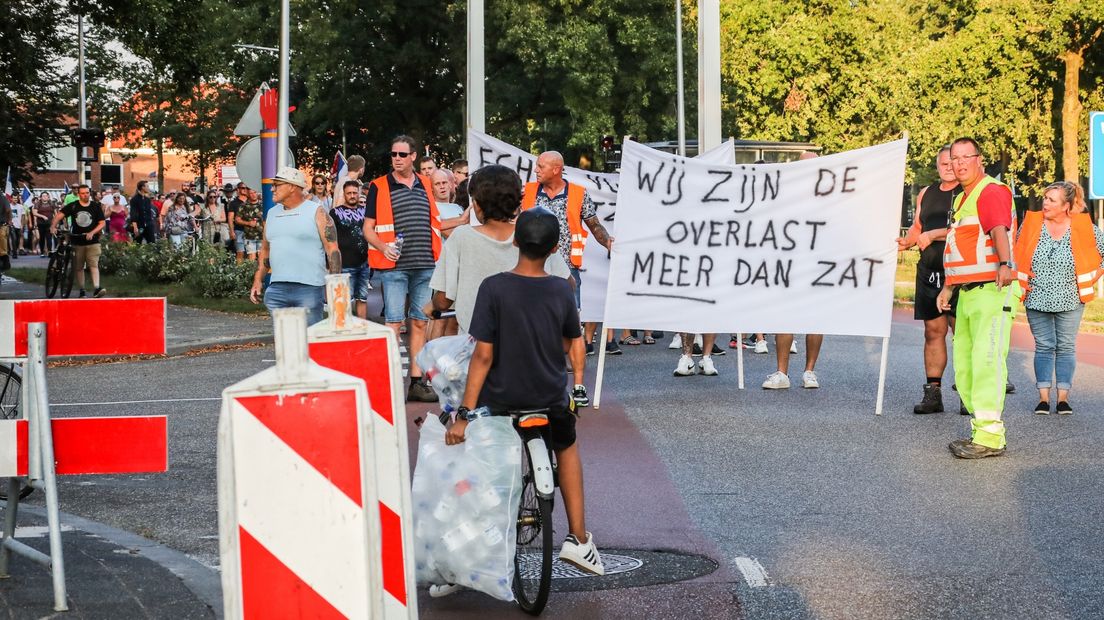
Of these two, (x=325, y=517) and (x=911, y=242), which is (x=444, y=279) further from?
(x=911, y=242)

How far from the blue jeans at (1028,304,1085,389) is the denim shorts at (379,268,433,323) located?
4550mm

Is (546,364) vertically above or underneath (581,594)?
above

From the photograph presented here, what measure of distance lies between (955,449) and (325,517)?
6.60 meters

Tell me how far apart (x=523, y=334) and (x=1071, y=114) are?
30883 mm

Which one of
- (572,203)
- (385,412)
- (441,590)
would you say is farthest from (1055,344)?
(385,412)

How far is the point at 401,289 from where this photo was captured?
11.7 meters

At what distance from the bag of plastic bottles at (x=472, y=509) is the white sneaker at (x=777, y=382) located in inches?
275

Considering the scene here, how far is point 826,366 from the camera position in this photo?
14352 millimetres

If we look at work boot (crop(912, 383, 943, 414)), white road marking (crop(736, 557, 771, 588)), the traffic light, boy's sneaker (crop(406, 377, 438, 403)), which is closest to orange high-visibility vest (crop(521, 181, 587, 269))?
boy's sneaker (crop(406, 377, 438, 403))

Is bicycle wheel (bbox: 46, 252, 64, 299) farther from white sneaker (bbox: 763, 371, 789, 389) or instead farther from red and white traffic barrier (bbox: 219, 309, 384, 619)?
red and white traffic barrier (bbox: 219, 309, 384, 619)

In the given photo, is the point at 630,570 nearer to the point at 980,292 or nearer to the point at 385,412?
the point at 385,412

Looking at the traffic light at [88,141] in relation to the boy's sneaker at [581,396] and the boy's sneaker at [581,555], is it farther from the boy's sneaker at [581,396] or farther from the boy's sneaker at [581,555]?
the boy's sneaker at [581,555]

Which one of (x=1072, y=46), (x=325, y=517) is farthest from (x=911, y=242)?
(x=1072, y=46)

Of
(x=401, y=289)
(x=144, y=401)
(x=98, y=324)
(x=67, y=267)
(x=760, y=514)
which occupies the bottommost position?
(x=144, y=401)
